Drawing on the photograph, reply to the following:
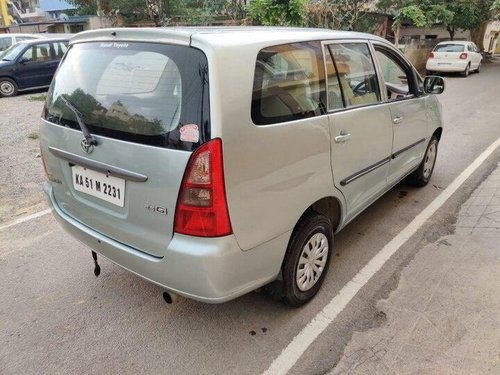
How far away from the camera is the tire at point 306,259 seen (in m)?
2.61

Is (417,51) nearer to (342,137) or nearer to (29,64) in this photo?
(29,64)

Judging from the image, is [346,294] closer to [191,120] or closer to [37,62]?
[191,120]

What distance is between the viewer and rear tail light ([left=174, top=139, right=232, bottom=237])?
201 cm

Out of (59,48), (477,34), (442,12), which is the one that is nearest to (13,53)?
(59,48)

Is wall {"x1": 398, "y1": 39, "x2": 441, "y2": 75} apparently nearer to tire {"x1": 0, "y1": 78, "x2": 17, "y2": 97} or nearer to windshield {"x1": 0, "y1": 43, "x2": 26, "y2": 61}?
windshield {"x1": 0, "y1": 43, "x2": 26, "y2": 61}

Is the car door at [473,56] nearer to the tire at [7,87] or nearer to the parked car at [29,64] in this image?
the parked car at [29,64]

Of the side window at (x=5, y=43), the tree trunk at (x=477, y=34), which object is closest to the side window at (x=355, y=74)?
the side window at (x=5, y=43)

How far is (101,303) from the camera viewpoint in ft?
9.59

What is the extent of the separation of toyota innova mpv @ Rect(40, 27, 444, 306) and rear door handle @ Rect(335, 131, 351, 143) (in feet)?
0.05

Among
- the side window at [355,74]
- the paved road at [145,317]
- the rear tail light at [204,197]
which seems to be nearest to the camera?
the rear tail light at [204,197]

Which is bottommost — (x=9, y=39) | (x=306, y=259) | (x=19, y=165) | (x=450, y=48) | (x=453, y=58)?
(x=19, y=165)

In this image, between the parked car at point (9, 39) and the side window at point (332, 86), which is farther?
the parked car at point (9, 39)

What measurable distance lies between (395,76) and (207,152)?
9.13ft

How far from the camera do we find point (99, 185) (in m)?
2.42
